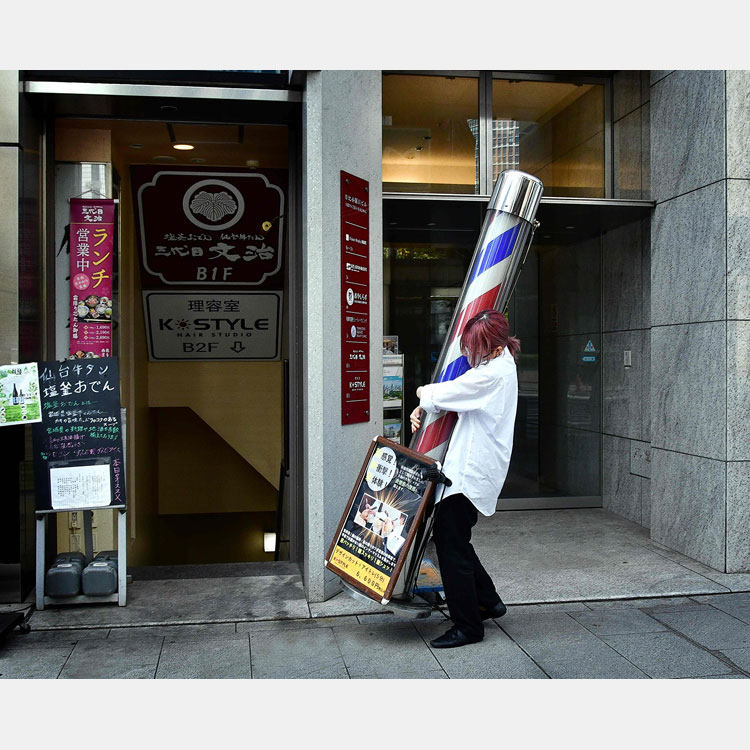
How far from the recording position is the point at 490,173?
736 centimetres

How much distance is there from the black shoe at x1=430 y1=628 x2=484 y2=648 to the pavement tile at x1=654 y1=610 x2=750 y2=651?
1314mm

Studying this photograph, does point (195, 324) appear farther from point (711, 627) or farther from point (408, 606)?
point (711, 627)

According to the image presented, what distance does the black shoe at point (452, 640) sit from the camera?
14.6ft

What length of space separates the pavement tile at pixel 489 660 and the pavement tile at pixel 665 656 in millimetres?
570

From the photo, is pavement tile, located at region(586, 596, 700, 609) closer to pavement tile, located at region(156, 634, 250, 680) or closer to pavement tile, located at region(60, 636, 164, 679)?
pavement tile, located at region(156, 634, 250, 680)

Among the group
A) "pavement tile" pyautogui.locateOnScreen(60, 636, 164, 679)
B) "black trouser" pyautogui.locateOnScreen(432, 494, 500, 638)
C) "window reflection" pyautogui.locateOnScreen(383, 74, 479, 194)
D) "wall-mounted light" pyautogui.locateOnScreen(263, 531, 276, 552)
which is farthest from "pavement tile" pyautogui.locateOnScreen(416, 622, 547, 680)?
"wall-mounted light" pyautogui.locateOnScreen(263, 531, 276, 552)

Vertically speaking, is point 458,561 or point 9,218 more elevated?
point 9,218

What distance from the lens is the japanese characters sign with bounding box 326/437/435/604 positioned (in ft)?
14.5

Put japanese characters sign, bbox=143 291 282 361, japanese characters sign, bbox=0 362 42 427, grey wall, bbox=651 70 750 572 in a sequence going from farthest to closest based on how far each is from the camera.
Answer: japanese characters sign, bbox=143 291 282 361 < grey wall, bbox=651 70 750 572 < japanese characters sign, bbox=0 362 42 427

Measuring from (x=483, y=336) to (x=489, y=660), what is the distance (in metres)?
1.78

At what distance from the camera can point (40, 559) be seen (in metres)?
5.15

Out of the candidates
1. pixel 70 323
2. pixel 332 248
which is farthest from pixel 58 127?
pixel 332 248

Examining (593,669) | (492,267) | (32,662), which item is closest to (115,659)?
(32,662)

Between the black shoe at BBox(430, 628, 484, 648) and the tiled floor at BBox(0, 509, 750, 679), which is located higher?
the black shoe at BBox(430, 628, 484, 648)
